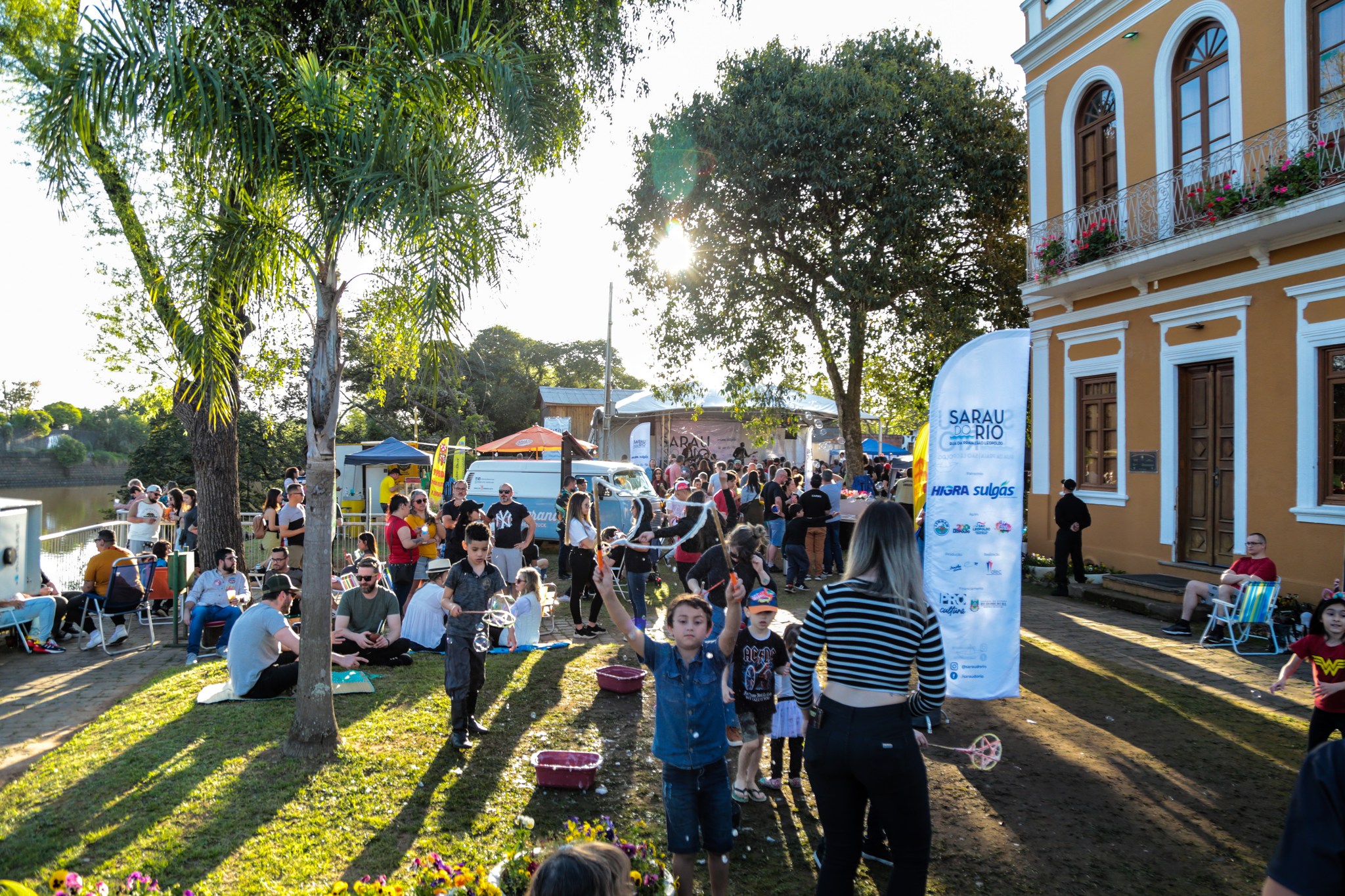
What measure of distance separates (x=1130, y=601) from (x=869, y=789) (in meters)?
10.6

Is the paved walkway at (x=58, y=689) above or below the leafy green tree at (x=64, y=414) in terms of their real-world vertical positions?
below

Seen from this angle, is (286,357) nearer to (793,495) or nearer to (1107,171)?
(793,495)

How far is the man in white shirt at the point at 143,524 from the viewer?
42.7ft

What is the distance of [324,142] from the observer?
5996 mm

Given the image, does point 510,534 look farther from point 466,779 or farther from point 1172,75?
point 1172,75

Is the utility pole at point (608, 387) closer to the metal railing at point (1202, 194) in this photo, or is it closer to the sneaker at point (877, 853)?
the metal railing at point (1202, 194)

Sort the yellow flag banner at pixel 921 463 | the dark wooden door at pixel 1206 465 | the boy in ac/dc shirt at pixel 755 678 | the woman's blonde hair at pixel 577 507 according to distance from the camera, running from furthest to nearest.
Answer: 1. the dark wooden door at pixel 1206 465
2. the woman's blonde hair at pixel 577 507
3. the yellow flag banner at pixel 921 463
4. the boy in ac/dc shirt at pixel 755 678

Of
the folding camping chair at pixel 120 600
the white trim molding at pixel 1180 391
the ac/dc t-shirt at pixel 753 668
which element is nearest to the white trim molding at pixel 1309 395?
the white trim molding at pixel 1180 391

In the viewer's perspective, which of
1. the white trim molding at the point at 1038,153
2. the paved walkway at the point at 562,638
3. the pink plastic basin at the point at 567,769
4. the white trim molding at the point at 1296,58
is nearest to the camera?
the pink plastic basin at the point at 567,769

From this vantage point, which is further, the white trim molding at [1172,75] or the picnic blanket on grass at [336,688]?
the white trim molding at [1172,75]

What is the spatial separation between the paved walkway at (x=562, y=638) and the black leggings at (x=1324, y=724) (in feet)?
8.54

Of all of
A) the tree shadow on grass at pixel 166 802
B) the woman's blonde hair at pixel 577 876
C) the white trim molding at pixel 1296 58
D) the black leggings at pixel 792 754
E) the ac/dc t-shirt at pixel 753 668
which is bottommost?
the tree shadow on grass at pixel 166 802

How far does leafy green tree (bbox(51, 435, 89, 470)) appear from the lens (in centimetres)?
3691

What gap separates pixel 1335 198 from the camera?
971cm
